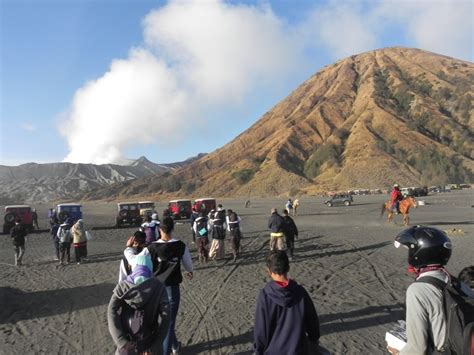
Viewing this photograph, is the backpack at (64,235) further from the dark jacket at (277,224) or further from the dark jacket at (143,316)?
the dark jacket at (143,316)

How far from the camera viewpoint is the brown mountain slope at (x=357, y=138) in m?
87.8

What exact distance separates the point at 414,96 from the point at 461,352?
117 m

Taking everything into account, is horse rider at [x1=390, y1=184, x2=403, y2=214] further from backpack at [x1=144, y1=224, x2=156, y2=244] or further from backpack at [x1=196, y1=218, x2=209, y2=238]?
backpack at [x1=144, y1=224, x2=156, y2=244]

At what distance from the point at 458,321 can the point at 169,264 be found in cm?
399

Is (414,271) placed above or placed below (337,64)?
below

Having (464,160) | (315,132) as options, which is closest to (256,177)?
(315,132)

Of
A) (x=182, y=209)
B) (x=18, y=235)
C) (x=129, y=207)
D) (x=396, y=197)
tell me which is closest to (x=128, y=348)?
(x=18, y=235)

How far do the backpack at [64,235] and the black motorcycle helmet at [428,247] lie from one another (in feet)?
42.9

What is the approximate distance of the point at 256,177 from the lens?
94.4 meters

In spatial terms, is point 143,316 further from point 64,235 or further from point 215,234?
point 64,235

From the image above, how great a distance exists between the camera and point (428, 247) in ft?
9.21

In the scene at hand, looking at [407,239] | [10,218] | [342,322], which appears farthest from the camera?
[10,218]

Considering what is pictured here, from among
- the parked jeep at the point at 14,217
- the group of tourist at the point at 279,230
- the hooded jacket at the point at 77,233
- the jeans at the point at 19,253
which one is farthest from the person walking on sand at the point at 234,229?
the parked jeep at the point at 14,217

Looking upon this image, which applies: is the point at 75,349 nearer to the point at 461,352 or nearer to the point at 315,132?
the point at 461,352
